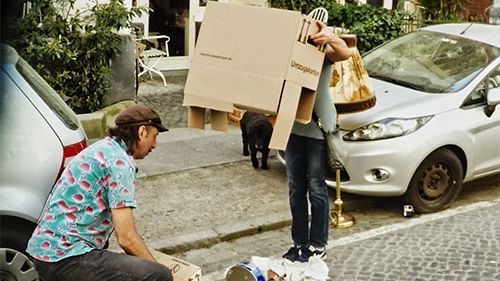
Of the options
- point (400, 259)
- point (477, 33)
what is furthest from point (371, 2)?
point (400, 259)

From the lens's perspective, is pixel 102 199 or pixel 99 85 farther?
pixel 99 85

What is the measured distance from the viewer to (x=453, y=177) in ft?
21.9

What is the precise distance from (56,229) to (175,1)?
8.25m

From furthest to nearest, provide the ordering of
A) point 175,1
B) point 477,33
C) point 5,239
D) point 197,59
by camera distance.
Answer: point 175,1 < point 477,33 < point 197,59 < point 5,239

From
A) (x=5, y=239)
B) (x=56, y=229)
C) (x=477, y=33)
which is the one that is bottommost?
(x=5, y=239)

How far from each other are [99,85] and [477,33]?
4.23 metres

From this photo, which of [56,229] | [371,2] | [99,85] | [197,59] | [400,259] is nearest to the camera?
[56,229]

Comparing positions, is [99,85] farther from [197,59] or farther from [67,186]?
[67,186]

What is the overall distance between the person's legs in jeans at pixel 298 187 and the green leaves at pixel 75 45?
376cm

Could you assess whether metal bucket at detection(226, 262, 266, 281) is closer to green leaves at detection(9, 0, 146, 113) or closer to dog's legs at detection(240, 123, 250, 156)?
dog's legs at detection(240, 123, 250, 156)

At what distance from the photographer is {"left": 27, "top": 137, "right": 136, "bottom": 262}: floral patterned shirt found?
359 cm

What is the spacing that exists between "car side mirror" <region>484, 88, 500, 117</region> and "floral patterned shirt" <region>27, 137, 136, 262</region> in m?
4.15

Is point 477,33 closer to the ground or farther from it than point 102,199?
farther from it

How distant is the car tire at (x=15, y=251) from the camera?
153 inches
